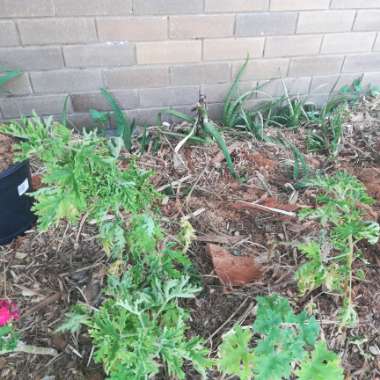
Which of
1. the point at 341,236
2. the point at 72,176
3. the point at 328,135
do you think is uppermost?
the point at 72,176

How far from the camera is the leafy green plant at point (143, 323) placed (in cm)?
104

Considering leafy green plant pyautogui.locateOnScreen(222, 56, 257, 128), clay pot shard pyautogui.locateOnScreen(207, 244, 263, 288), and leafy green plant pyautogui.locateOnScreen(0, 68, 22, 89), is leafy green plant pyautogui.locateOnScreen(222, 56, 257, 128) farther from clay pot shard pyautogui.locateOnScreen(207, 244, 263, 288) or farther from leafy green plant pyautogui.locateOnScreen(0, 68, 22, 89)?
leafy green plant pyautogui.locateOnScreen(0, 68, 22, 89)

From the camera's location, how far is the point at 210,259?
5.28 feet

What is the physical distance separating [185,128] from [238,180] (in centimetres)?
51

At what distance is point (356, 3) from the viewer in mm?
2186

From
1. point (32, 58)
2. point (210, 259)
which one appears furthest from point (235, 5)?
point (210, 259)

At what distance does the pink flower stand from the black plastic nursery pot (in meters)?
0.33

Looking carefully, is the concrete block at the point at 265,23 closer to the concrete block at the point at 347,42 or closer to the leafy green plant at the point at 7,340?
the concrete block at the point at 347,42

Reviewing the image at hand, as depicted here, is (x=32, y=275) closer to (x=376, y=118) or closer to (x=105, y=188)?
(x=105, y=188)

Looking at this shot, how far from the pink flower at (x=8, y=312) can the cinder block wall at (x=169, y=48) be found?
45.8 inches

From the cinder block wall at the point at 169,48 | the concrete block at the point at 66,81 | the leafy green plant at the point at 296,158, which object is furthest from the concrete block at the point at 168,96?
the leafy green plant at the point at 296,158

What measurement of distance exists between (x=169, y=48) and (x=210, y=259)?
1.20 metres

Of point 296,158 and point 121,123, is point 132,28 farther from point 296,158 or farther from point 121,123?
point 296,158

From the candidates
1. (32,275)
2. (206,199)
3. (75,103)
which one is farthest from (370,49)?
(32,275)
